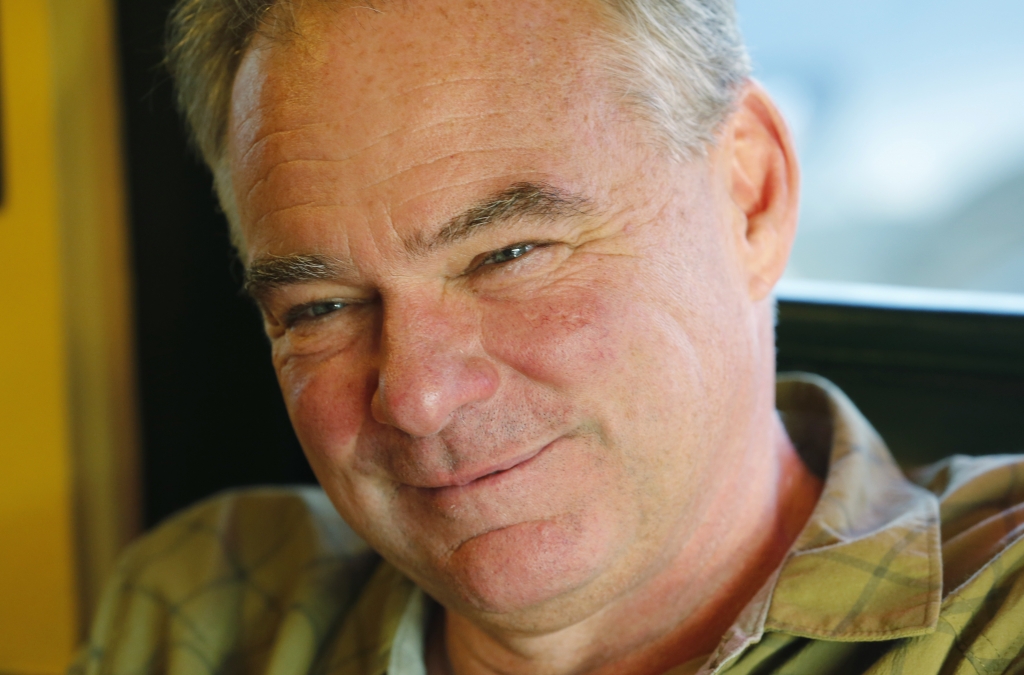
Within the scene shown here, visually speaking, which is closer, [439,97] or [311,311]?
[439,97]

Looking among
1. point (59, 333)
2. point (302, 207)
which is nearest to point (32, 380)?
point (59, 333)

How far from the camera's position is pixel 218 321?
1.93 metres

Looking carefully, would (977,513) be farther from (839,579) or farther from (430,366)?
(430,366)

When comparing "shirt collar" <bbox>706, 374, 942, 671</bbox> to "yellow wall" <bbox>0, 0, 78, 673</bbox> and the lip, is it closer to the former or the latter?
the lip

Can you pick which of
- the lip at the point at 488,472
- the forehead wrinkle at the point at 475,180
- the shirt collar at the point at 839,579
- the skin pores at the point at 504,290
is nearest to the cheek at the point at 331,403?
the skin pores at the point at 504,290

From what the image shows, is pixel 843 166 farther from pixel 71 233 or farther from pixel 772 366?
pixel 71 233

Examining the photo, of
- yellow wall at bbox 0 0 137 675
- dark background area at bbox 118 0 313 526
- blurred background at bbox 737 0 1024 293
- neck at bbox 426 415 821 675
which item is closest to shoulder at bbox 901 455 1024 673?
neck at bbox 426 415 821 675

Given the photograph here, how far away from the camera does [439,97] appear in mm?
979

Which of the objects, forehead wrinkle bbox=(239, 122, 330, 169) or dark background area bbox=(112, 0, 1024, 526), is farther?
dark background area bbox=(112, 0, 1024, 526)

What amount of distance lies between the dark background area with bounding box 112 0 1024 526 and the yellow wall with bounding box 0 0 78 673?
149 mm

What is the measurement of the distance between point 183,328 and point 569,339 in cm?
117

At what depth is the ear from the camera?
115 centimetres

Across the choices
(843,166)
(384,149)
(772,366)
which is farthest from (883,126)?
(384,149)

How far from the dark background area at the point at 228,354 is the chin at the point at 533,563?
807 mm
